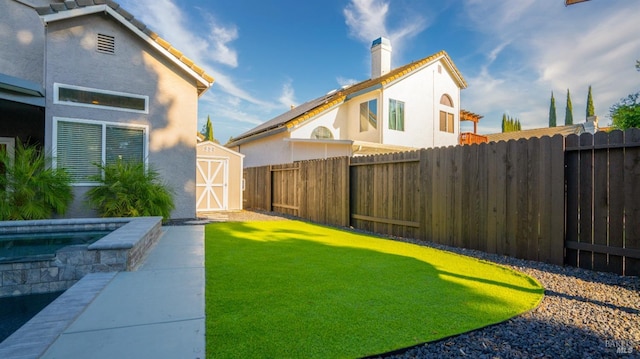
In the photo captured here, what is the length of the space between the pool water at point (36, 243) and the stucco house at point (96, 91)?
2481 millimetres

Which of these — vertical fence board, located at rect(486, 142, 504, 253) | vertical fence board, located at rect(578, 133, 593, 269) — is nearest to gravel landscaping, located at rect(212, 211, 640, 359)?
vertical fence board, located at rect(578, 133, 593, 269)

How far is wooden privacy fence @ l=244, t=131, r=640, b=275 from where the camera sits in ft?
15.2

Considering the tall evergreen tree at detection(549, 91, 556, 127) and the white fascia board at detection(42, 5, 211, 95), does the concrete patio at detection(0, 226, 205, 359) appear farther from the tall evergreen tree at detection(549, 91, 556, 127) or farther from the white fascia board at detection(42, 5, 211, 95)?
the tall evergreen tree at detection(549, 91, 556, 127)

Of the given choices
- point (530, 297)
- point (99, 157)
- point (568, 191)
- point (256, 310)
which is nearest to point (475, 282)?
point (530, 297)

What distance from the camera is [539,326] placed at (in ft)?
9.71

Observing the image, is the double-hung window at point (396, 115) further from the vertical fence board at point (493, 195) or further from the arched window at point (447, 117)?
the vertical fence board at point (493, 195)

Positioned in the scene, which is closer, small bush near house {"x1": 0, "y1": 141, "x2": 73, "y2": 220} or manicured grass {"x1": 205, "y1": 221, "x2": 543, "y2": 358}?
manicured grass {"x1": 205, "y1": 221, "x2": 543, "y2": 358}

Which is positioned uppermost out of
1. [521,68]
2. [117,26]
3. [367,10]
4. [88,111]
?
[367,10]

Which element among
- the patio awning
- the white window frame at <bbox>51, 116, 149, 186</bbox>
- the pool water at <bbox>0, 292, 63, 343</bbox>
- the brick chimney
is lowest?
the pool water at <bbox>0, 292, 63, 343</bbox>

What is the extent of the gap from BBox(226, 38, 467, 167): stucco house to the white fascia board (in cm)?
586

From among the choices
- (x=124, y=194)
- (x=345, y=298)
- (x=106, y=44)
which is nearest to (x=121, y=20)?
(x=106, y=44)

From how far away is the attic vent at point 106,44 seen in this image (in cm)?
862

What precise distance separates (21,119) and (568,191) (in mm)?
14184

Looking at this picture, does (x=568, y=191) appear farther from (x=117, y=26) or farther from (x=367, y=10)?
(x=367, y=10)
